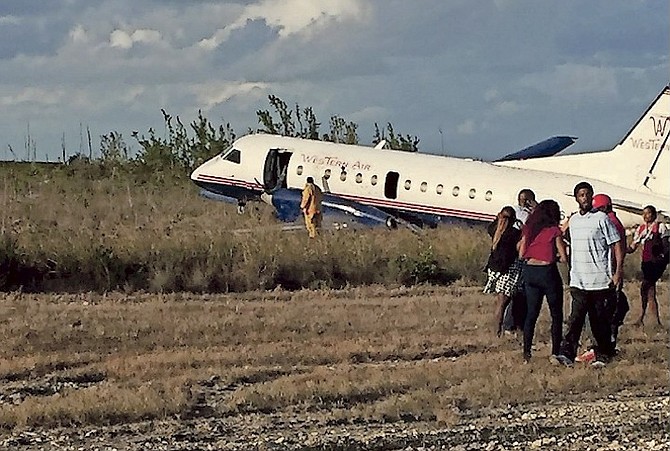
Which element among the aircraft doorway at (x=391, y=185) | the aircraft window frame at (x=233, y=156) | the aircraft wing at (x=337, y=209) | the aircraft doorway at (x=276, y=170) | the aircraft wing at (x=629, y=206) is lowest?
the aircraft wing at (x=629, y=206)

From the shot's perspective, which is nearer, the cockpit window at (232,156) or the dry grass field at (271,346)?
the dry grass field at (271,346)

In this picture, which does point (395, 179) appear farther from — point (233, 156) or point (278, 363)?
point (278, 363)

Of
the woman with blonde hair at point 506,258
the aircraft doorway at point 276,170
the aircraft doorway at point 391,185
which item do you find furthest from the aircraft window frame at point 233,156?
the woman with blonde hair at point 506,258

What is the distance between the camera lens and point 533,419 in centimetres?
923

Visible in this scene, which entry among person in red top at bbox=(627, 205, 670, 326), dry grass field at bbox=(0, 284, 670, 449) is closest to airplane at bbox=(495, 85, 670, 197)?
dry grass field at bbox=(0, 284, 670, 449)

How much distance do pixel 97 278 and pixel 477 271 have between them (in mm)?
6495

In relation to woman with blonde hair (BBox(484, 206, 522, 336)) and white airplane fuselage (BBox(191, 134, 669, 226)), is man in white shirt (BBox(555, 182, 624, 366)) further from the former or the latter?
white airplane fuselage (BBox(191, 134, 669, 226))

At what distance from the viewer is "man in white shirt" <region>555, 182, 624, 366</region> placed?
470 inches

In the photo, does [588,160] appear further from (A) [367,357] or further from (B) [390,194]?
(A) [367,357]

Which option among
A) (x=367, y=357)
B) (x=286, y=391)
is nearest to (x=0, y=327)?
(x=367, y=357)

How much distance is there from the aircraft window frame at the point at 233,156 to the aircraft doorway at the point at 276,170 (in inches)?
47.2

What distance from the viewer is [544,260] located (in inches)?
481

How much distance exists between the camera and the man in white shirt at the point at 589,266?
11.9 m

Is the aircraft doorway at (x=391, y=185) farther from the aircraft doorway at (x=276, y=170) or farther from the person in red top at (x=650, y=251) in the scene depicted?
the person in red top at (x=650, y=251)
